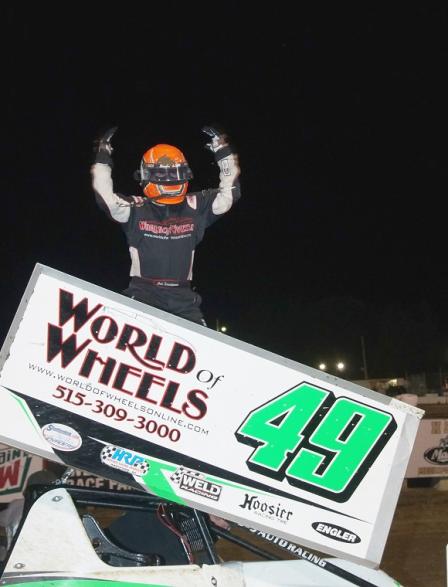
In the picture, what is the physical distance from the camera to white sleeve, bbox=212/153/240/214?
4609 millimetres

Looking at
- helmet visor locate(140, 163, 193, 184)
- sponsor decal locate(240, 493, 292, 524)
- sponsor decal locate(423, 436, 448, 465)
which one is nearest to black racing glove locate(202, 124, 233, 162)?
helmet visor locate(140, 163, 193, 184)

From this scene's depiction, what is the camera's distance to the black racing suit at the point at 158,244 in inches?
174

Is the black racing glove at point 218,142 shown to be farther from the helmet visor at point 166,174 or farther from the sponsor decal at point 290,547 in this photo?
the sponsor decal at point 290,547

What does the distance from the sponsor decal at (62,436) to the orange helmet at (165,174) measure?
1.60 metres

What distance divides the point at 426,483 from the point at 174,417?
12355mm

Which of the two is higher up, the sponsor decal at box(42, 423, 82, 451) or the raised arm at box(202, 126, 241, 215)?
the raised arm at box(202, 126, 241, 215)

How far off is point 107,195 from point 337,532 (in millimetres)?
2257

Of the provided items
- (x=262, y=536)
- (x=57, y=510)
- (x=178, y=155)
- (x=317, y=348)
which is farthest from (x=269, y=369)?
(x=317, y=348)

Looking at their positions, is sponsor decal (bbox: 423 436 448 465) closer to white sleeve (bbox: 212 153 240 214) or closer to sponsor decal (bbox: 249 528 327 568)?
white sleeve (bbox: 212 153 240 214)

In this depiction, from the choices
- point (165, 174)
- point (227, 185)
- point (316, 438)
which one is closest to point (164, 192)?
point (165, 174)

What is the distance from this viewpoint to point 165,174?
439cm

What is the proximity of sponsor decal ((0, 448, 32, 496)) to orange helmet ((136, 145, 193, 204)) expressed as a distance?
832 cm

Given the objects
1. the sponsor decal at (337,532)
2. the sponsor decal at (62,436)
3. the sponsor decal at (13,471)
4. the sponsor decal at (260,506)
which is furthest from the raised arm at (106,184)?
the sponsor decal at (13,471)

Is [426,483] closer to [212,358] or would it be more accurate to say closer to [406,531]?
[406,531]
